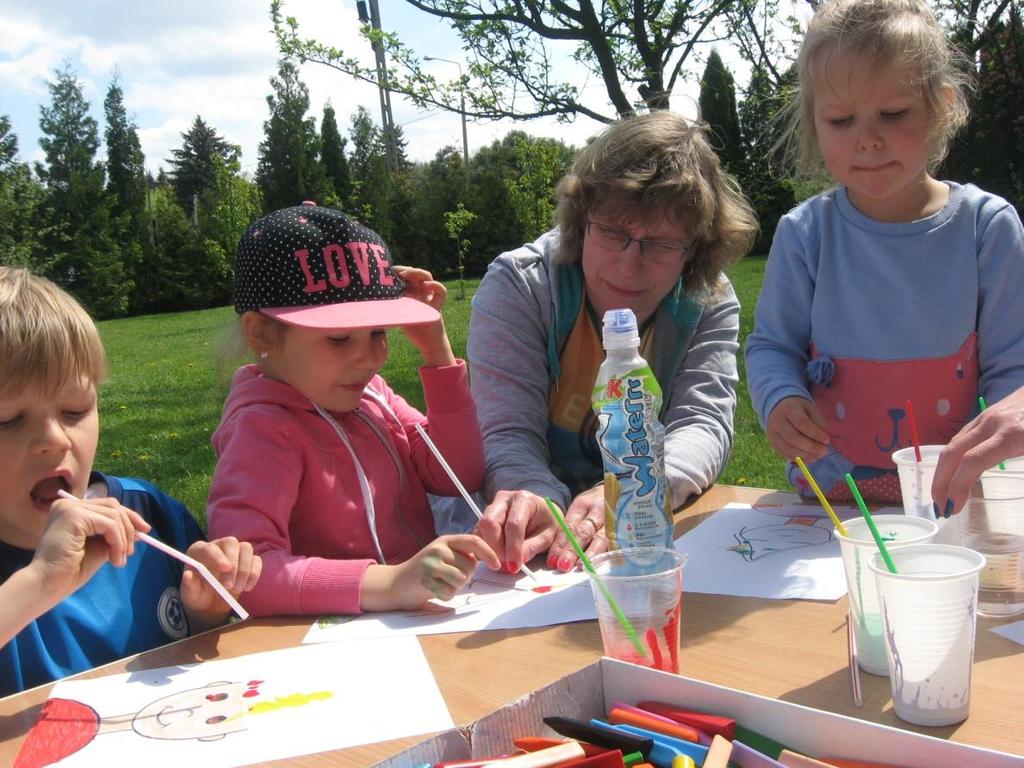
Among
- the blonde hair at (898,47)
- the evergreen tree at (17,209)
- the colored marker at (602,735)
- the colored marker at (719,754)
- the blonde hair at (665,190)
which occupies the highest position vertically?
the evergreen tree at (17,209)

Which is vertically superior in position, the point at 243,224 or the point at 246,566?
the point at 243,224

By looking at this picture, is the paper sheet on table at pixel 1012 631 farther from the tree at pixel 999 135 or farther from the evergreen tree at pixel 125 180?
the evergreen tree at pixel 125 180

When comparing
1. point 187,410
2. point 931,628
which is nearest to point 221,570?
point 931,628

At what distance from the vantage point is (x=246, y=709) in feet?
3.68

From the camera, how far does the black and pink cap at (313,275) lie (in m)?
1.63

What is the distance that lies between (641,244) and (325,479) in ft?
2.78

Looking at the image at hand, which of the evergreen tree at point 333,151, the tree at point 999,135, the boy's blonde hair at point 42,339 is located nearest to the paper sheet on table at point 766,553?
the boy's blonde hair at point 42,339

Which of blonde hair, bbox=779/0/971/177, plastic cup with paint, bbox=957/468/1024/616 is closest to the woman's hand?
plastic cup with paint, bbox=957/468/1024/616

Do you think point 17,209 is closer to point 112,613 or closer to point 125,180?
point 125,180

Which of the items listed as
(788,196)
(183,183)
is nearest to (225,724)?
(788,196)

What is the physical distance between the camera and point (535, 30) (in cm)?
657

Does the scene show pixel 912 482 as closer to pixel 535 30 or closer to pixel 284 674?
pixel 284 674

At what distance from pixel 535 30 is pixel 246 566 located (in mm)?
5945

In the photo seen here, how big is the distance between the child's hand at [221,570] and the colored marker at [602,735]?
0.64m
